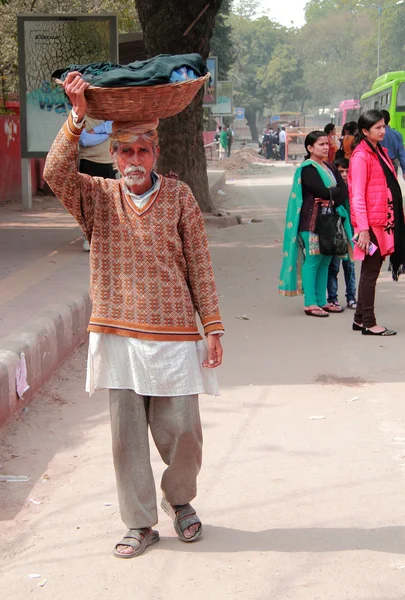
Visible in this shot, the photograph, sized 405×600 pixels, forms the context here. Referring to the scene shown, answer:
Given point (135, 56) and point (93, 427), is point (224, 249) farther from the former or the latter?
point (93, 427)

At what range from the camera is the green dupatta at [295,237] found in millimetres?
8352

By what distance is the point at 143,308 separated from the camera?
373 centimetres

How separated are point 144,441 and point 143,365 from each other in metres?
0.32

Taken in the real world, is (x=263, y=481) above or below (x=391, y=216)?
below

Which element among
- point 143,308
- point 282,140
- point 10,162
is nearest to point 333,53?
point 282,140

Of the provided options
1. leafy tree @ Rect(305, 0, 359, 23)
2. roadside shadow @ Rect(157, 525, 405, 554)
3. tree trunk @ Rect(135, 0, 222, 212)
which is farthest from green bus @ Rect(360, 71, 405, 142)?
leafy tree @ Rect(305, 0, 359, 23)

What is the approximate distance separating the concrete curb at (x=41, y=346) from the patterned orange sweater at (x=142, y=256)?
168 cm

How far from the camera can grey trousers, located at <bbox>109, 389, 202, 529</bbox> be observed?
12.4 ft

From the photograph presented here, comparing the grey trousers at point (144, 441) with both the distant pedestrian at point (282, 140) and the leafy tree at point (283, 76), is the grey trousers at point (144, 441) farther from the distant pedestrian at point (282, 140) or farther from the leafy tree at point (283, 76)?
the leafy tree at point (283, 76)

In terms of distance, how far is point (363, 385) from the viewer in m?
6.37

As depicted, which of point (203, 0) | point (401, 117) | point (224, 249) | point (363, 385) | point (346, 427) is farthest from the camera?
point (401, 117)

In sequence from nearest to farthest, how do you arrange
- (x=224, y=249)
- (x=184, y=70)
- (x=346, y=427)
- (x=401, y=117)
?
(x=184, y=70) < (x=346, y=427) < (x=224, y=249) < (x=401, y=117)

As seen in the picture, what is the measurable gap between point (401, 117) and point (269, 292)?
25.7 m

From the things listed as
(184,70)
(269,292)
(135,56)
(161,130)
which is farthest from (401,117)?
(184,70)
